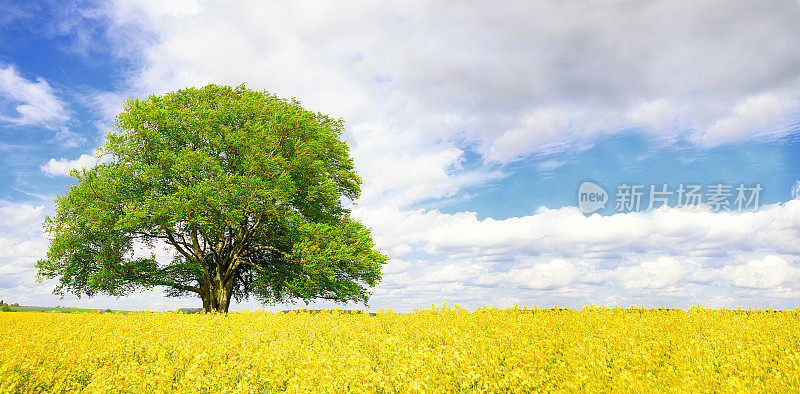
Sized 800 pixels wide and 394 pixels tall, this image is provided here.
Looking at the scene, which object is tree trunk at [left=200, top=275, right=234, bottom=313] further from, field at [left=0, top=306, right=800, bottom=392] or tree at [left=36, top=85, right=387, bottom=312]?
field at [left=0, top=306, right=800, bottom=392]

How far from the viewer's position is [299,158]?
22.5 m

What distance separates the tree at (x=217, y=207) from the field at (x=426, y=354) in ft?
25.7

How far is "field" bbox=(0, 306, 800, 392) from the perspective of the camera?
734 centimetres

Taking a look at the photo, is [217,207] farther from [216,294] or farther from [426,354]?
[426,354]

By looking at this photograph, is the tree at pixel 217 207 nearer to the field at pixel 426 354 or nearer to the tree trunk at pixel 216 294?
the tree trunk at pixel 216 294

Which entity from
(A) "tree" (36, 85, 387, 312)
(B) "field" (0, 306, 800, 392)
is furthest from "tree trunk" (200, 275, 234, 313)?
(B) "field" (0, 306, 800, 392)

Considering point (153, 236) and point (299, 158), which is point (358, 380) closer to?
point (299, 158)

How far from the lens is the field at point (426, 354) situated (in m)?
7.34

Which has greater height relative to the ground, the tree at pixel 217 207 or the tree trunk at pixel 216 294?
the tree at pixel 217 207

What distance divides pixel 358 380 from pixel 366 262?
14.0 m

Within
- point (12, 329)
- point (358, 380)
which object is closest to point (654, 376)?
point (358, 380)

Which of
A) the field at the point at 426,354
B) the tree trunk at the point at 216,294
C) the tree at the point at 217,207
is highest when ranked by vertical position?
the tree at the point at 217,207

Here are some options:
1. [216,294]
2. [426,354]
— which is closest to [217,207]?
[216,294]

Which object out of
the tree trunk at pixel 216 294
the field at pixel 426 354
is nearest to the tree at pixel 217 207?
the tree trunk at pixel 216 294
